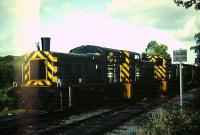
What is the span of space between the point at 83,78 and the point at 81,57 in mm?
957

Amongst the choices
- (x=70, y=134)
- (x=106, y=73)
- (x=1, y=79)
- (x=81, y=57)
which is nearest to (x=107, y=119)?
(x=70, y=134)

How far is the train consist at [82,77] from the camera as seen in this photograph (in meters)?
12.2

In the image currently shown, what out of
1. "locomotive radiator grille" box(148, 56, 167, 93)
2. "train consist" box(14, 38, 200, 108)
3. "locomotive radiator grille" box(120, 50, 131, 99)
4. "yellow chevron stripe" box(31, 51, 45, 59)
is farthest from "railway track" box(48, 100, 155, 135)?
"locomotive radiator grille" box(148, 56, 167, 93)

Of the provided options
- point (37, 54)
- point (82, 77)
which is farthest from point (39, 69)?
point (82, 77)

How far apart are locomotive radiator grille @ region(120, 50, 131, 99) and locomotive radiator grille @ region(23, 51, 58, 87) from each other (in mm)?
4634

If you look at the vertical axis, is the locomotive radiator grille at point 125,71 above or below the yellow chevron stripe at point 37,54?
below

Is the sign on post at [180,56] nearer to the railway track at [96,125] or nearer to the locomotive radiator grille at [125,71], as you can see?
the railway track at [96,125]

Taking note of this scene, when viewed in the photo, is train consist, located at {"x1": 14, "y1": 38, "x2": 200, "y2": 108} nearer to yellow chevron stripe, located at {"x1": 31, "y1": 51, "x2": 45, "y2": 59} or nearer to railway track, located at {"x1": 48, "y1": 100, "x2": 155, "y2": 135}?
yellow chevron stripe, located at {"x1": 31, "y1": 51, "x2": 45, "y2": 59}

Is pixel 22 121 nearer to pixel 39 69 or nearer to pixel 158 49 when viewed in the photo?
pixel 39 69

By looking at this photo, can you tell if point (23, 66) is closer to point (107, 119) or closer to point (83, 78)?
point (83, 78)

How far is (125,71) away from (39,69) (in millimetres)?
5114

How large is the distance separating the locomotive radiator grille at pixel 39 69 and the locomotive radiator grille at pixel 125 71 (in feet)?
15.2

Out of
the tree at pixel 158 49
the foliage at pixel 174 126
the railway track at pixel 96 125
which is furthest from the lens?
the tree at pixel 158 49

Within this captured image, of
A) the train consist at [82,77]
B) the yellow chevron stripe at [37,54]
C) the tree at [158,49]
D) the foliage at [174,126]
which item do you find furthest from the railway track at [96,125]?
the tree at [158,49]
